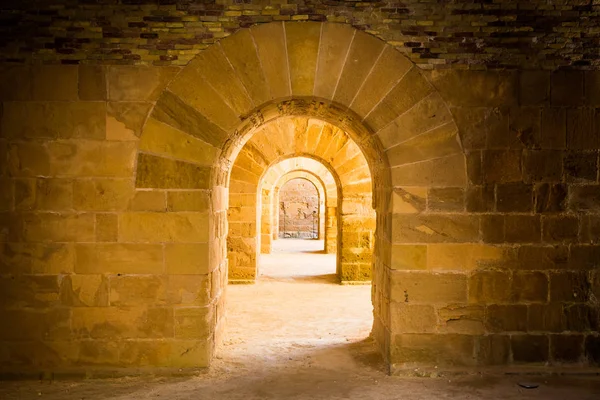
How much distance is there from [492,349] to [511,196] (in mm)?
1328

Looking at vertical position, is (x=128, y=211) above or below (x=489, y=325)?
above

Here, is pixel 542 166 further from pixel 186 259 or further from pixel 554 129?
pixel 186 259

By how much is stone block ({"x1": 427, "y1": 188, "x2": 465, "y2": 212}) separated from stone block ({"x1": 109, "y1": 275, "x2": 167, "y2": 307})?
2367 millimetres

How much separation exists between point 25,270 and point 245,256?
4.90 metres

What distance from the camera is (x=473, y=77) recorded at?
4176 mm

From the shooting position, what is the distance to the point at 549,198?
4.25 m

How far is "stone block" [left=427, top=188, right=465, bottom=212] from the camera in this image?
4.19m

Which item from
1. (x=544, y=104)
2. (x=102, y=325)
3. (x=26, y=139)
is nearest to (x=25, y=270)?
(x=102, y=325)

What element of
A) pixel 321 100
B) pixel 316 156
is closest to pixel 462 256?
pixel 321 100

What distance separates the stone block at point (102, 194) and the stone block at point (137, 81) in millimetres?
710

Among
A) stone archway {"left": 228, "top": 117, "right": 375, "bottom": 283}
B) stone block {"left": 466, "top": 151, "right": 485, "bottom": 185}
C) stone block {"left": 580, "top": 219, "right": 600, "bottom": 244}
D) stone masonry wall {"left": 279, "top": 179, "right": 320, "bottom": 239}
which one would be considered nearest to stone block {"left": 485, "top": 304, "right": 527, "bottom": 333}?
stone block {"left": 580, "top": 219, "right": 600, "bottom": 244}

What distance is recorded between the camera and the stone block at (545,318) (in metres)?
4.24

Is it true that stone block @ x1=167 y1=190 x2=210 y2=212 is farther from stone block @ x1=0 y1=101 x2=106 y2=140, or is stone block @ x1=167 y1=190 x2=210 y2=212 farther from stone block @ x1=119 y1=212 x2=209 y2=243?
stone block @ x1=0 y1=101 x2=106 y2=140

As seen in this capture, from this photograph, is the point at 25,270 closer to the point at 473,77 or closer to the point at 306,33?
the point at 306,33
